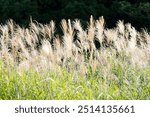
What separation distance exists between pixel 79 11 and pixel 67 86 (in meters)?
8.71

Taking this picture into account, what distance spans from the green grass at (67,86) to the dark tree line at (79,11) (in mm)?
8213

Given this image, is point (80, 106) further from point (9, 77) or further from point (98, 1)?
point (98, 1)

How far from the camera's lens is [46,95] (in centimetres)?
461

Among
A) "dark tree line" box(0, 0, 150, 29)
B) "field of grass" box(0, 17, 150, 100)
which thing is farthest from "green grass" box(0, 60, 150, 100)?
"dark tree line" box(0, 0, 150, 29)

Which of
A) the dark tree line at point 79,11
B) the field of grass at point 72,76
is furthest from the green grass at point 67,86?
the dark tree line at point 79,11

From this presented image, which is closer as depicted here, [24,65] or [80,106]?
[80,106]

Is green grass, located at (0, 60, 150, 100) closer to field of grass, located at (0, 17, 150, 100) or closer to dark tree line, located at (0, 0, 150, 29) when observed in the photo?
field of grass, located at (0, 17, 150, 100)

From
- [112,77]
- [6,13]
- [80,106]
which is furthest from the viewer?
[6,13]

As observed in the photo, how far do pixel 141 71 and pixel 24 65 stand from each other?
1.25 m

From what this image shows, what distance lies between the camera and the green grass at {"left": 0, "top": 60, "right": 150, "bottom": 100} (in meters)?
4.60

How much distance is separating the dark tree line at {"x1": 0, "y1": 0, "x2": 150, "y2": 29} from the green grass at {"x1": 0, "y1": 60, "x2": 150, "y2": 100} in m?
8.21

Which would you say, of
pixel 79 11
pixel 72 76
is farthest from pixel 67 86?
pixel 79 11

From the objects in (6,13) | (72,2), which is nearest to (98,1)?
(72,2)

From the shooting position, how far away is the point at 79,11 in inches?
528
